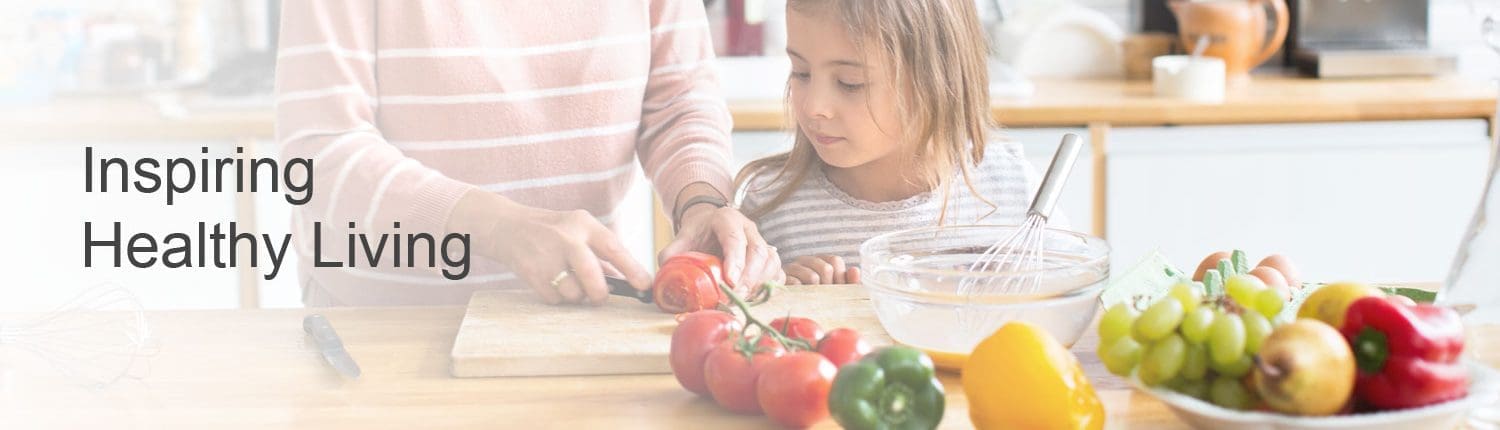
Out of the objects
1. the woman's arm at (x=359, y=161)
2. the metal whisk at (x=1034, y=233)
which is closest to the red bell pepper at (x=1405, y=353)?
the metal whisk at (x=1034, y=233)

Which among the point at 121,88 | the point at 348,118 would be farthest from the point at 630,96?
the point at 121,88

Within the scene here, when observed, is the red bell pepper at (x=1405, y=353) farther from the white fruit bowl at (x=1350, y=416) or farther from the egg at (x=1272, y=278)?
the egg at (x=1272, y=278)

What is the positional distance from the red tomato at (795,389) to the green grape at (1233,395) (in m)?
0.23

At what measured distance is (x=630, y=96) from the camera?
1.65 m

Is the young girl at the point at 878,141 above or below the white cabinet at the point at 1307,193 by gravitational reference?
above

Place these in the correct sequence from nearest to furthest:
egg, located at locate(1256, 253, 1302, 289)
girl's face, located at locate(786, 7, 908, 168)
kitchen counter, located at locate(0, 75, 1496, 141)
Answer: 1. egg, located at locate(1256, 253, 1302, 289)
2. girl's face, located at locate(786, 7, 908, 168)
3. kitchen counter, located at locate(0, 75, 1496, 141)

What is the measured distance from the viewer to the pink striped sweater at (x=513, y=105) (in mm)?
1516

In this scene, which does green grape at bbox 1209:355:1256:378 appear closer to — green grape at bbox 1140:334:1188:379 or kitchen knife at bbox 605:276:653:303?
green grape at bbox 1140:334:1188:379

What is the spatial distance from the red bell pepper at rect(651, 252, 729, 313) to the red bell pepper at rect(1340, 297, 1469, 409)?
53 centimetres

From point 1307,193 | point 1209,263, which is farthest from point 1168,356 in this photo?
point 1307,193

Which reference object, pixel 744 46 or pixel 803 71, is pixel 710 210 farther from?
pixel 744 46

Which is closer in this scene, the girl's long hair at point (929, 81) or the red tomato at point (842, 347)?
the red tomato at point (842, 347)

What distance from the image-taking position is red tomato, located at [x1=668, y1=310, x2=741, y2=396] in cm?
103

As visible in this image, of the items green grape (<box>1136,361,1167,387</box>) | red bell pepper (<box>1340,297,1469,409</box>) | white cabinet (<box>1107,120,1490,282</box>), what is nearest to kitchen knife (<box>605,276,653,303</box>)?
green grape (<box>1136,361,1167,387</box>)
